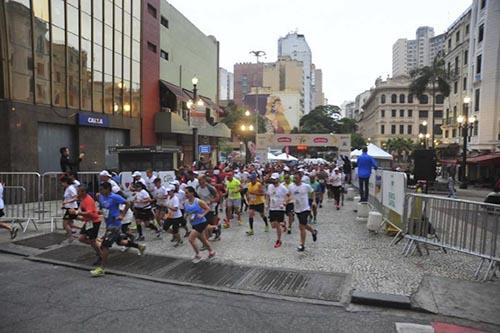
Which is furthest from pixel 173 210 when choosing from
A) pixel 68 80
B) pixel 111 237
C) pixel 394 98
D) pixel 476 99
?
pixel 394 98

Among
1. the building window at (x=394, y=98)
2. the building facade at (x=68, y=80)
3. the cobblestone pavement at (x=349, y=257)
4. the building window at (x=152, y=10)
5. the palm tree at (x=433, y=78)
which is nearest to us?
the cobblestone pavement at (x=349, y=257)

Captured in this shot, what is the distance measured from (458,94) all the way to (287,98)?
82802 millimetres

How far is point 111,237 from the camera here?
24.9 feet

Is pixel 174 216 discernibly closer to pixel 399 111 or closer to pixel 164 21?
pixel 164 21

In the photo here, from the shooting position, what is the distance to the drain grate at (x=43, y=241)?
9.52 m

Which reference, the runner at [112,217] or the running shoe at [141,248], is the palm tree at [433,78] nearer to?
the running shoe at [141,248]

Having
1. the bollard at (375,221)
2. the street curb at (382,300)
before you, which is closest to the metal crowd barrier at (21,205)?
the street curb at (382,300)

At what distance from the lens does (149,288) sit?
6.69m

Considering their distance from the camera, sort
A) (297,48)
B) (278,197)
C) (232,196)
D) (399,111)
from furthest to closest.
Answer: (297,48) < (399,111) < (232,196) < (278,197)

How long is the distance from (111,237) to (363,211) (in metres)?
8.71

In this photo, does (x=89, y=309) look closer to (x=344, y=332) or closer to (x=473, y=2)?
(x=344, y=332)

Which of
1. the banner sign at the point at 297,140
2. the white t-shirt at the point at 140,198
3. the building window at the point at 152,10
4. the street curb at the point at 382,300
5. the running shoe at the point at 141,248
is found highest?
the building window at the point at 152,10

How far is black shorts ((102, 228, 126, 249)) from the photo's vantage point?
24.7 feet

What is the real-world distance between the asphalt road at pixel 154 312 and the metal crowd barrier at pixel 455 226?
7.85ft
